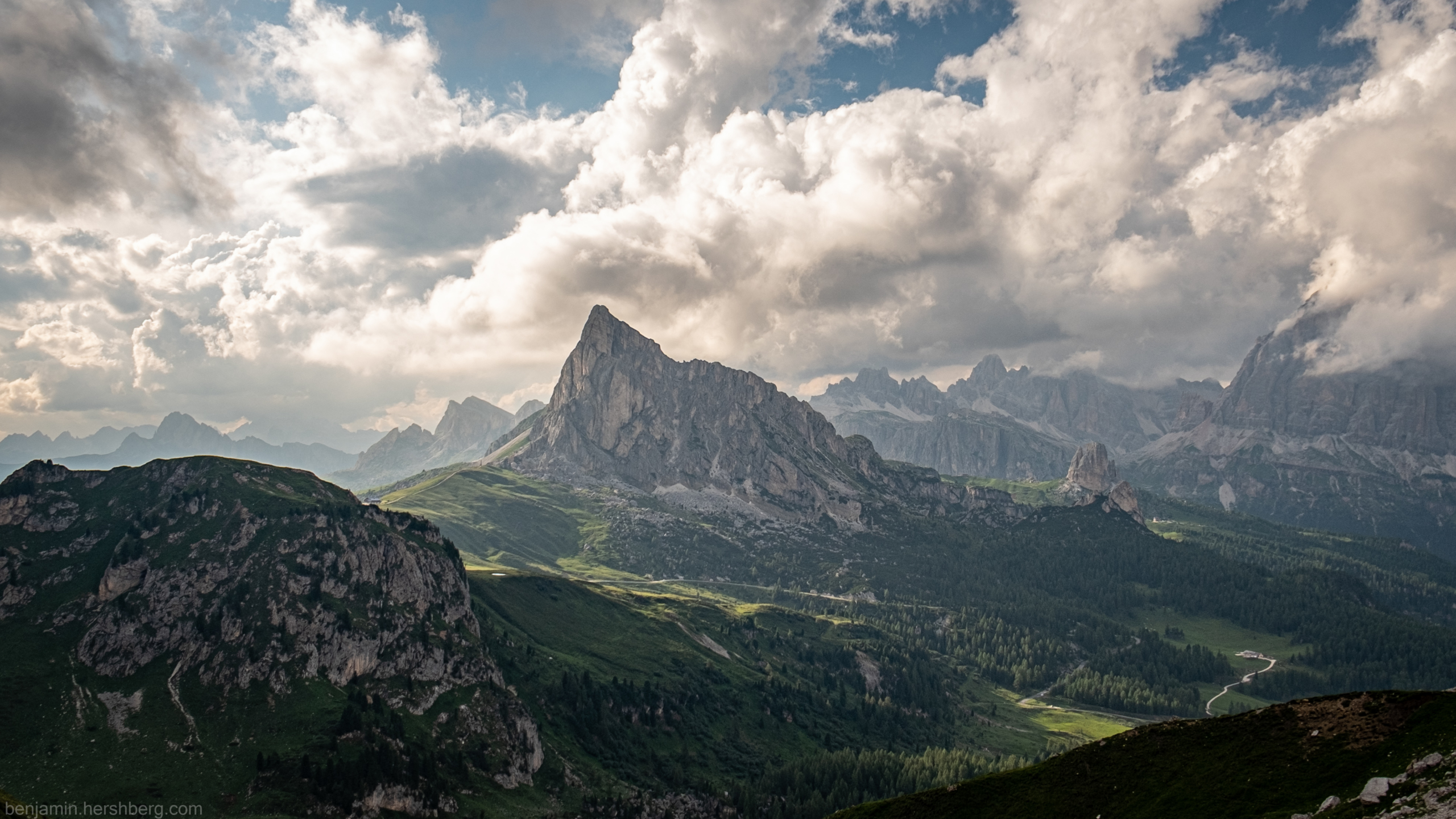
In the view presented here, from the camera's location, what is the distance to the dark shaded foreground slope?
280ft

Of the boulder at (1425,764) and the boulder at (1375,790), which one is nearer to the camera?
the boulder at (1375,790)

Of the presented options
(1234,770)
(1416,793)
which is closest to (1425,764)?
(1416,793)

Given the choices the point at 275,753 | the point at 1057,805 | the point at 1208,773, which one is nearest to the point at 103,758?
the point at 275,753

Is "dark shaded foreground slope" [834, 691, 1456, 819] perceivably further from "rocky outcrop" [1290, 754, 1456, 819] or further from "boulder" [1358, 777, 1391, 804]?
"boulder" [1358, 777, 1391, 804]

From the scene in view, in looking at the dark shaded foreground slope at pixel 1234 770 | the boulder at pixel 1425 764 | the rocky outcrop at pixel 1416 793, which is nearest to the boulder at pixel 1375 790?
the rocky outcrop at pixel 1416 793

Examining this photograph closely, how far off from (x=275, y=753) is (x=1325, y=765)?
8420 inches

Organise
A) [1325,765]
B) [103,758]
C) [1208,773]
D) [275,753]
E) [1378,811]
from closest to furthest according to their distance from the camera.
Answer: [1378,811], [1325,765], [1208,773], [103,758], [275,753]

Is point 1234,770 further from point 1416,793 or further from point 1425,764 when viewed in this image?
point 1416,793

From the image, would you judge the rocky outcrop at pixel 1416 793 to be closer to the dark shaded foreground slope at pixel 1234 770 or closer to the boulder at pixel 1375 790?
the boulder at pixel 1375 790

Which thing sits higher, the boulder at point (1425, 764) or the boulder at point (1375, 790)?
the boulder at point (1425, 764)

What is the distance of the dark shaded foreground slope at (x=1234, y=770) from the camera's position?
8544 cm

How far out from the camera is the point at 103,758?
181625mm

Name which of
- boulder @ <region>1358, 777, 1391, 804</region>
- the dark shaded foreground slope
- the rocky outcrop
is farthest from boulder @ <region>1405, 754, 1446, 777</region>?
boulder @ <region>1358, 777, 1391, 804</region>

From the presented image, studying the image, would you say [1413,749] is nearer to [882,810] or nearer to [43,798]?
[882,810]
